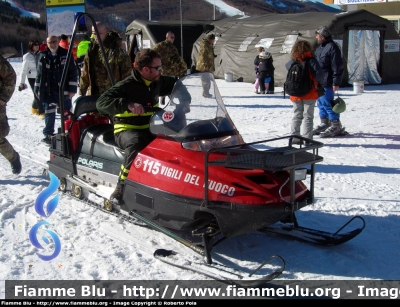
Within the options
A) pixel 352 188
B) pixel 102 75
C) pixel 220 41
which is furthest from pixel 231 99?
pixel 352 188

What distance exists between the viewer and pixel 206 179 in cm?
332

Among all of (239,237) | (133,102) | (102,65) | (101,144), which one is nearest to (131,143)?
(133,102)

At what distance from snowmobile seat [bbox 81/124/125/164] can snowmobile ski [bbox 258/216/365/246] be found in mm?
1510

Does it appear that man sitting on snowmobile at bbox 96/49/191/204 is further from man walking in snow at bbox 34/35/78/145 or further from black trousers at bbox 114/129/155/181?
man walking in snow at bbox 34/35/78/145

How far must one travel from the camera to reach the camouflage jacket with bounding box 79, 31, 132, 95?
6242mm

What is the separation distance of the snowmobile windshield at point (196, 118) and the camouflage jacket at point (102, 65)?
2509mm

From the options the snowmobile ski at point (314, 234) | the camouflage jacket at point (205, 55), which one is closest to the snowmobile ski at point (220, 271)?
the snowmobile ski at point (314, 234)

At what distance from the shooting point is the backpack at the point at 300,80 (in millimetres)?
6691

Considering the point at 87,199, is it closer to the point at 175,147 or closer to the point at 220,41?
the point at 175,147

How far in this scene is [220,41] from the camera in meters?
17.9

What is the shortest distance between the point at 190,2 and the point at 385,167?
85.1 metres

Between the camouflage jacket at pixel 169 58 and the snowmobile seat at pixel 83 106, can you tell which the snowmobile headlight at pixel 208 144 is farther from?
the camouflage jacket at pixel 169 58

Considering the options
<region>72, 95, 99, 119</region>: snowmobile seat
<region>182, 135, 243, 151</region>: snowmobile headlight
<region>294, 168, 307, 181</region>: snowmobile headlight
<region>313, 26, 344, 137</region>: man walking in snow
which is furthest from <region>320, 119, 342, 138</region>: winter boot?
<region>294, 168, 307, 181</region>: snowmobile headlight

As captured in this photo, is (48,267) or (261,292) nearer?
(261,292)
